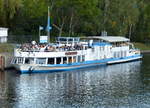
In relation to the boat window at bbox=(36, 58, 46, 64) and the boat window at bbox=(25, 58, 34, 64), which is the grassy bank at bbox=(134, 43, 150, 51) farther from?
the boat window at bbox=(25, 58, 34, 64)

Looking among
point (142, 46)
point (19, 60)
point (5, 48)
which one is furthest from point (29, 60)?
point (142, 46)

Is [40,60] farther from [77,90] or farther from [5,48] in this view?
[77,90]

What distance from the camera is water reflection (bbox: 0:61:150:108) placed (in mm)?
50469

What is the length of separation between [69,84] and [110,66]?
2547cm

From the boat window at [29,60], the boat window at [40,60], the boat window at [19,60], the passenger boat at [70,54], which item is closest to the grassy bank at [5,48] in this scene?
the passenger boat at [70,54]

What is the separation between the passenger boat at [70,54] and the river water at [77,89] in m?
2.03

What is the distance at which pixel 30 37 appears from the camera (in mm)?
98250

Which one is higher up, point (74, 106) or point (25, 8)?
point (25, 8)

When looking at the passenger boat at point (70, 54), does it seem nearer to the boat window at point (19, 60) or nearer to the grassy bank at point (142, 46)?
the boat window at point (19, 60)

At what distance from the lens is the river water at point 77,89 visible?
50.3 m

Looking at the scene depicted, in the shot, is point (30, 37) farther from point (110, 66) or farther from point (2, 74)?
point (2, 74)

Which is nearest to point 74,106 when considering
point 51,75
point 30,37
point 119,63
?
point 51,75

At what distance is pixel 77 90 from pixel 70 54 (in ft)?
67.6

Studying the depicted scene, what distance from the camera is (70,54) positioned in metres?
78.1
